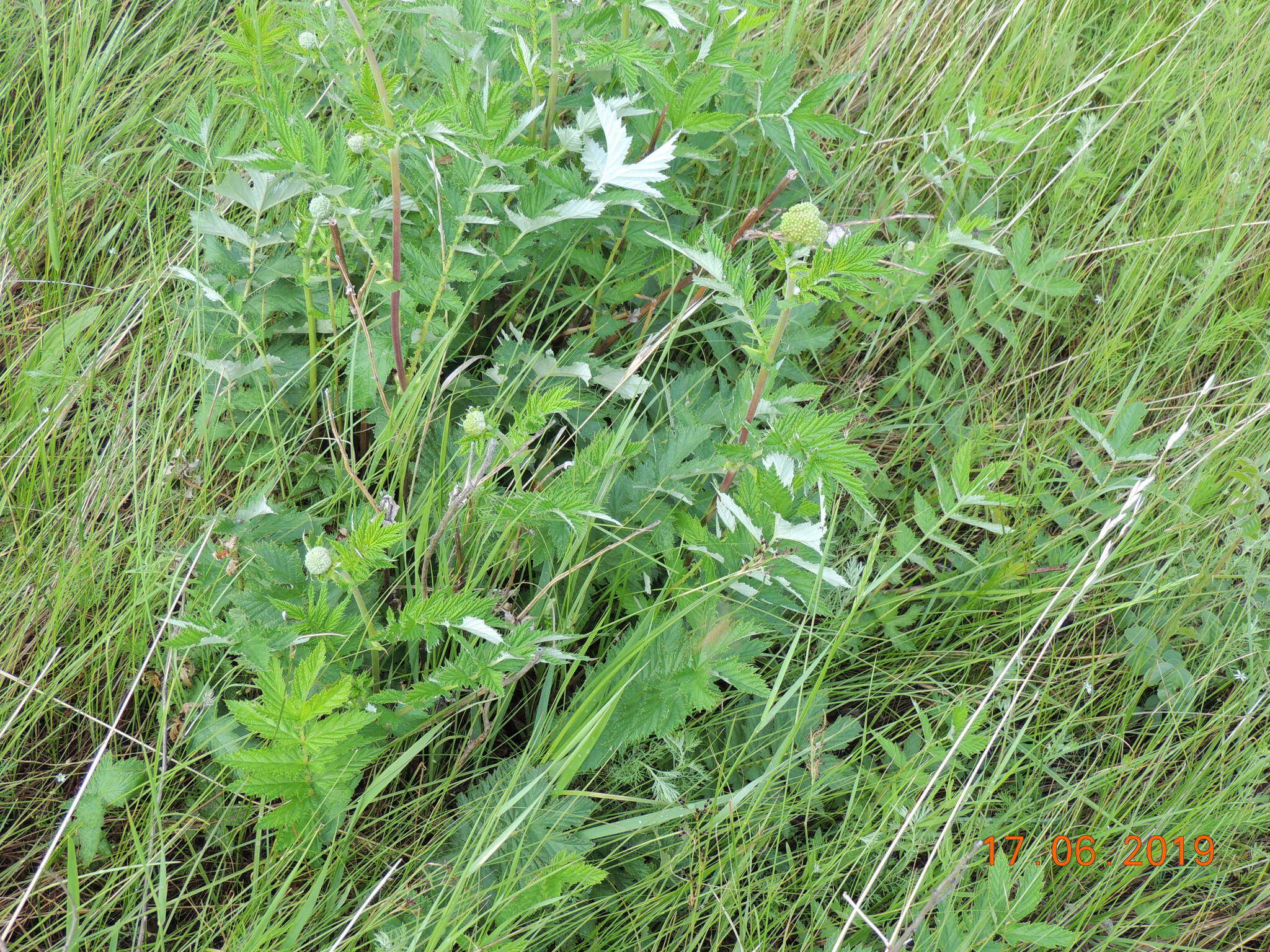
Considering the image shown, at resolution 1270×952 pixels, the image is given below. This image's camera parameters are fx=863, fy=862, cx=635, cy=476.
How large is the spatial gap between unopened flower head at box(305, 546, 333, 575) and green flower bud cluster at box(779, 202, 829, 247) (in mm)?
789

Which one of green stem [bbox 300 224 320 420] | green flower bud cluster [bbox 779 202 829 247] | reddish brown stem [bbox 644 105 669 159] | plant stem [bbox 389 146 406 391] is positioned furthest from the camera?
reddish brown stem [bbox 644 105 669 159]

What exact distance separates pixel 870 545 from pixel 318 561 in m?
1.12

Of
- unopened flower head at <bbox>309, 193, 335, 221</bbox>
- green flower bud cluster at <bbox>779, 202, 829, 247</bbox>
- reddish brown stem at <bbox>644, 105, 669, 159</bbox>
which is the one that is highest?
green flower bud cluster at <bbox>779, 202, 829, 247</bbox>

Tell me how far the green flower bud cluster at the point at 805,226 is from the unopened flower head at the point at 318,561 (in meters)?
0.79

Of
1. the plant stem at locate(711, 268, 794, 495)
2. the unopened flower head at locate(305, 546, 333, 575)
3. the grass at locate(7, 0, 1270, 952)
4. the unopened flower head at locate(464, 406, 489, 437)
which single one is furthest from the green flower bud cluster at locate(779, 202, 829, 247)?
the unopened flower head at locate(305, 546, 333, 575)

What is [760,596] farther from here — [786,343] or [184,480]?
[184,480]

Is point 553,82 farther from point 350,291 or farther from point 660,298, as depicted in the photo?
point 350,291

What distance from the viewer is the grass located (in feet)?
4.44

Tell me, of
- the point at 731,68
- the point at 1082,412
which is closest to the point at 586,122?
the point at 731,68

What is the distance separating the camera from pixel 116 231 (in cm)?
204

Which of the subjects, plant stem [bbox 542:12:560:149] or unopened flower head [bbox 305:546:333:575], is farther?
plant stem [bbox 542:12:560:149]

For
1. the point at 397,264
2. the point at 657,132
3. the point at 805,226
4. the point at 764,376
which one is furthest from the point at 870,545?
the point at 397,264

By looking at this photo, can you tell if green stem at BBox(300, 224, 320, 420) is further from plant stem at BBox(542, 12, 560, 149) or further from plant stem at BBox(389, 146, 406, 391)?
plant stem at BBox(542, 12, 560, 149)

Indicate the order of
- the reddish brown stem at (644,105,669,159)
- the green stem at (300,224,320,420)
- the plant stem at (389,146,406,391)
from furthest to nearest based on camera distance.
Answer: the reddish brown stem at (644,105,669,159) < the green stem at (300,224,320,420) < the plant stem at (389,146,406,391)
